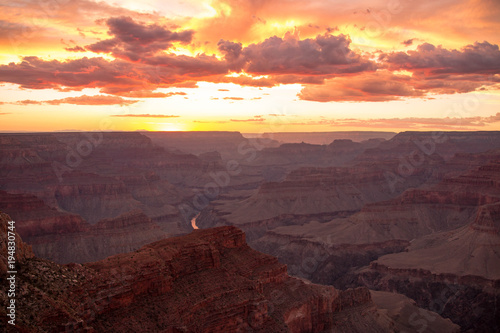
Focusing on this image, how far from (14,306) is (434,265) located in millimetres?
86714

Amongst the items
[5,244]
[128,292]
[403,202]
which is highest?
[5,244]

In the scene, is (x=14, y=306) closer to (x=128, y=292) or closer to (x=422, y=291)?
(x=128, y=292)

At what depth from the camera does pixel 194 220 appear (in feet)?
590

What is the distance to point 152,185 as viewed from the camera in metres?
194

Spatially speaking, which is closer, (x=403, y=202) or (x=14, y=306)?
(x=14, y=306)

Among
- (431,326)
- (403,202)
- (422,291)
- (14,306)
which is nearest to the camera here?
(14,306)

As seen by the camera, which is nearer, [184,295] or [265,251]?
[184,295]

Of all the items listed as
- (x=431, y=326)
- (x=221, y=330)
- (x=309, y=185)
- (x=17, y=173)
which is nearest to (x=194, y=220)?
(x=309, y=185)

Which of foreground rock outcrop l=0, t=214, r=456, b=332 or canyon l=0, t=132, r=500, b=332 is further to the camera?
canyon l=0, t=132, r=500, b=332

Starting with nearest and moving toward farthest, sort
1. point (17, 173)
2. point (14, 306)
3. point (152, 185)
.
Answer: point (14, 306)
point (17, 173)
point (152, 185)

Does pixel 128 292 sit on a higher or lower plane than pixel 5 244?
lower

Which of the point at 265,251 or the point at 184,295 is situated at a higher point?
the point at 184,295

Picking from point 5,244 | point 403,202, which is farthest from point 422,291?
point 5,244

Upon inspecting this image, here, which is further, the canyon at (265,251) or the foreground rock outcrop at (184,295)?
the canyon at (265,251)
